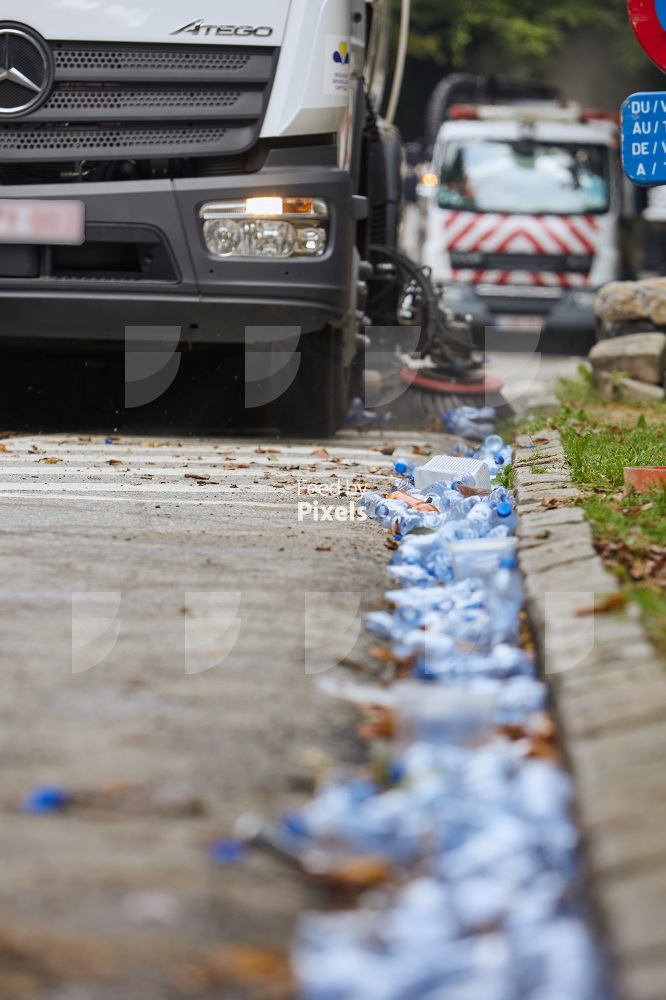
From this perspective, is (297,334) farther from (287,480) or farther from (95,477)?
(95,477)

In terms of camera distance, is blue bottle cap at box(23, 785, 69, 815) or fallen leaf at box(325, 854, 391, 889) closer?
fallen leaf at box(325, 854, 391, 889)

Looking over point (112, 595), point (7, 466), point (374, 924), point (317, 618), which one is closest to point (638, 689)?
point (374, 924)

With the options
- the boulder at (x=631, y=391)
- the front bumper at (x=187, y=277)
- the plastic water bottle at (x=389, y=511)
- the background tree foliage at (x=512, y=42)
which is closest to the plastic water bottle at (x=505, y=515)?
the plastic water bottle at (x=389, y=511)

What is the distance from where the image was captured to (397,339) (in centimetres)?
725

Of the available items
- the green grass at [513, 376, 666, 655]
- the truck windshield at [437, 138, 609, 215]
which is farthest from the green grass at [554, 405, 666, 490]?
the truck windshield at [437, 138, 609, 215]

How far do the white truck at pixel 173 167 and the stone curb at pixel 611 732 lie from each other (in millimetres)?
2292

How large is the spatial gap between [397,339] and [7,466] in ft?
10.2

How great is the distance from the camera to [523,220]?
12.3m

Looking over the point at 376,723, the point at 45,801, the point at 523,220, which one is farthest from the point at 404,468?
the point at 523,220

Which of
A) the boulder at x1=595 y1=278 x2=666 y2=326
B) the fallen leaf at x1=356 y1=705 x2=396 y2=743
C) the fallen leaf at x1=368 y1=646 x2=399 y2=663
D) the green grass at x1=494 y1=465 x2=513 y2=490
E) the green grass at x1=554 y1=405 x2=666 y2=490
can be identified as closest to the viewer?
the fallen leaf at x1=356 y1=705 x2=396 y2=743

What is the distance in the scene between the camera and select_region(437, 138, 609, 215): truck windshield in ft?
40.4

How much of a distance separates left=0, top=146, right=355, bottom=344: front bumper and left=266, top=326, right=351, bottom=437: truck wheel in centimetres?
48

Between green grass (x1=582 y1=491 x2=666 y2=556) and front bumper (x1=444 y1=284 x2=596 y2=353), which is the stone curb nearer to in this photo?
green grass (x1=582 y1=491 x2=666 y2=556)

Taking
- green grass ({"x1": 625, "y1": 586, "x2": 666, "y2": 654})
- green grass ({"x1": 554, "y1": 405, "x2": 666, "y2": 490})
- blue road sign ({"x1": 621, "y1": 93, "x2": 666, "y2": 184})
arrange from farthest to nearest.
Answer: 1. blue road sign ({"x1": 621, "y1": 93, "x2": 666, "y2": 184})
2. green grass ({"x1": 554, "y1": 405, "x2": 666, "y2": 490})
3. green grass ({"x1": 625, "y1": 586, "x2": 666, "y2": 654})
